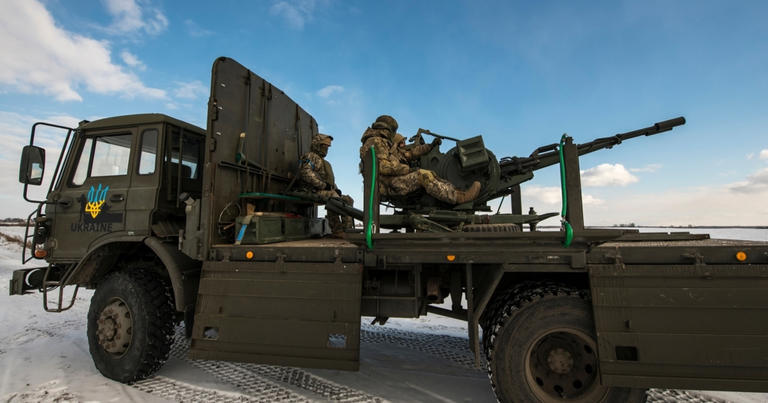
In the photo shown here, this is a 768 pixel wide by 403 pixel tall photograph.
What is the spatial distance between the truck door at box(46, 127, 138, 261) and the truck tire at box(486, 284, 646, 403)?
4138mm

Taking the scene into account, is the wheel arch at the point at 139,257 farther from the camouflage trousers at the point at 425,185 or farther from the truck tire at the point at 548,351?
the truck tire at the point at 548,351

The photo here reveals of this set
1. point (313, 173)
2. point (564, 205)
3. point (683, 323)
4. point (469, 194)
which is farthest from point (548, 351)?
point (313, 173)

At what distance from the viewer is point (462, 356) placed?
14.7 ft

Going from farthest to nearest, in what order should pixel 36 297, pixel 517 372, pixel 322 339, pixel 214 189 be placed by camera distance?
pixel 36 297, pixel 214 189, pixel 322 339, pixel 517 372

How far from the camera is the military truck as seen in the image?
2.62 metres

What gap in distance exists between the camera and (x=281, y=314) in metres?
3.12

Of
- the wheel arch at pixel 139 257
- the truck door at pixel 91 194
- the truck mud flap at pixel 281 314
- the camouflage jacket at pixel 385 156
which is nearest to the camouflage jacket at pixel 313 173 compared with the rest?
the camouflage jacket at pixel 385 156

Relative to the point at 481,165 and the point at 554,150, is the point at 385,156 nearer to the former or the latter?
the point at 481,165

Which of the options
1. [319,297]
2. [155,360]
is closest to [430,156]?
[319,297]

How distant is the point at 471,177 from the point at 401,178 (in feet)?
3.15

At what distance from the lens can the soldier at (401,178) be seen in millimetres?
4426

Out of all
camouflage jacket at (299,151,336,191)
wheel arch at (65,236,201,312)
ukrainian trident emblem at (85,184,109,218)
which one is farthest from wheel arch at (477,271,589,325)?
ukrainian trident emblem at (85,184,109,218)

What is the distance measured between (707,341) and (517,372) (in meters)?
1.35

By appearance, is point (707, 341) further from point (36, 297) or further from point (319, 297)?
point (36, 297)
